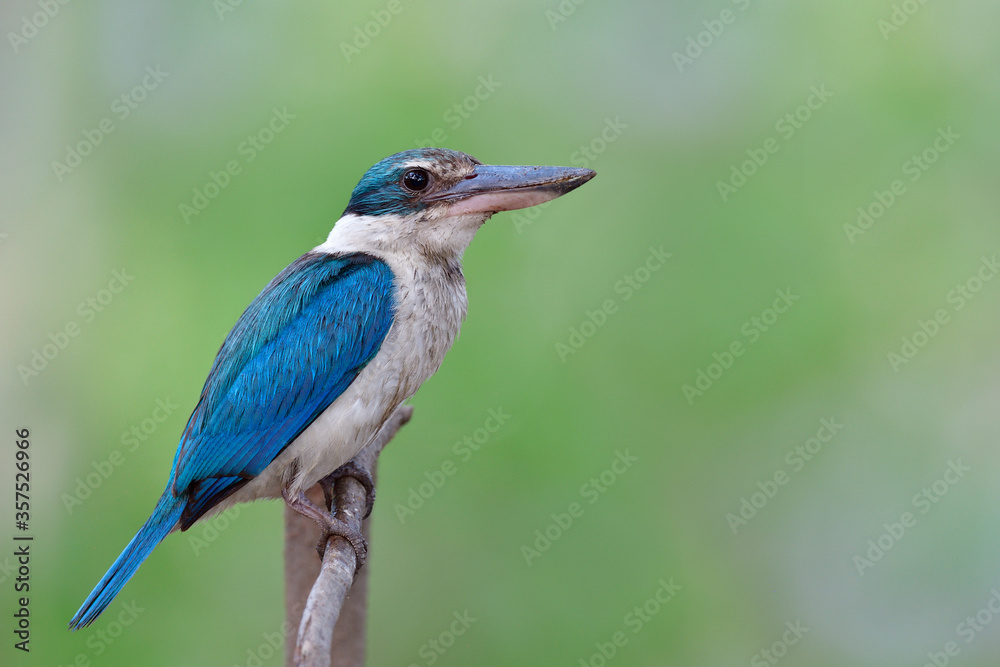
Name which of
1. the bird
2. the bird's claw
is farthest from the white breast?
the bird's claw

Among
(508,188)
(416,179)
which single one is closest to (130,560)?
(416,179)

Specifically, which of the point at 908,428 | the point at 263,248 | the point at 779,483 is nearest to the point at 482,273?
the point at 263,248

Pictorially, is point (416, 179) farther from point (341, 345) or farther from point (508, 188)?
point (341, 345)

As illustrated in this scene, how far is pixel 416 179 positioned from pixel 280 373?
59 centimetres

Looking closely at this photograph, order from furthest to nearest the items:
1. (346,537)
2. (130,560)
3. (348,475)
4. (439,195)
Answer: (348,475)
(439,195)
(346,537)
(130,560)

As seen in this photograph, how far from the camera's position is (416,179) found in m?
2.34

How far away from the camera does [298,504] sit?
2.27m

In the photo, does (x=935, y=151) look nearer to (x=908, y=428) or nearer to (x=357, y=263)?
(x=908, y=428)

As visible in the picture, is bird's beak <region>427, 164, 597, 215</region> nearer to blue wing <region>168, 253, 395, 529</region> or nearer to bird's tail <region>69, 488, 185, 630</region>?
blue wing <region>168, 253, 395, 529</region>

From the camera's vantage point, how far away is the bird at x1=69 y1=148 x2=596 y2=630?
2.20 meters

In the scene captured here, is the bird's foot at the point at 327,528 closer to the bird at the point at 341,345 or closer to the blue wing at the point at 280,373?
the bird at the point at 341,345

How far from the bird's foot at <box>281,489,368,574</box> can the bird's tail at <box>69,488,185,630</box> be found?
267 millimetres

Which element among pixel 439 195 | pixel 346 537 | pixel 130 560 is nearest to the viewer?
pixel 130 560

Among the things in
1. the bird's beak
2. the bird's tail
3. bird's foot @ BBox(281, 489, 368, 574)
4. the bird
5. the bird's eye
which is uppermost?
the bird's beak
